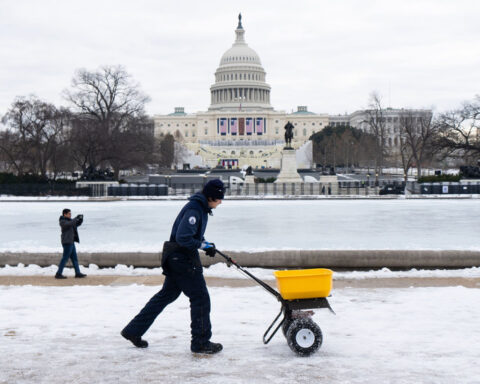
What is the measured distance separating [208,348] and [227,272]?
13.6ft

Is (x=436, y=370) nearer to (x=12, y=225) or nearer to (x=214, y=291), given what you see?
(x=214, y=291)

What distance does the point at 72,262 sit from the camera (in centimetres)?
959

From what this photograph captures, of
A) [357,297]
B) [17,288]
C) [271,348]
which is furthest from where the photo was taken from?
[17,288]

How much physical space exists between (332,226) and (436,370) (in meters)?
11.4

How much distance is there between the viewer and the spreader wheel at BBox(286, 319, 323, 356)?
17.1ft

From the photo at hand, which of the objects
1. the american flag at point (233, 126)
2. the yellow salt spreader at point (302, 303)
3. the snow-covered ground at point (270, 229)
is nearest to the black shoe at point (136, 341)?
the yellow salt spreader at point (302, 303)

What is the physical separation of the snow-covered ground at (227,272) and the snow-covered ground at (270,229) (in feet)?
2.25

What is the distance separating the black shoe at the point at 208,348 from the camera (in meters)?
5.26

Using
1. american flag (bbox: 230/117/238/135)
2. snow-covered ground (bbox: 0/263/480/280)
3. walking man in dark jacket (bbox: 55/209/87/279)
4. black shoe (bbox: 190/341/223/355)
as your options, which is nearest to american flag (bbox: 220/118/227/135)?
american flag (bbox: 230/117/238/135)

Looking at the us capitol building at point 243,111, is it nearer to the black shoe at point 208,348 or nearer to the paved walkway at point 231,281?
the paved walkway at point 231,281

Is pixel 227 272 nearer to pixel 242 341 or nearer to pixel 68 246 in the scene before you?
pixel 68 246

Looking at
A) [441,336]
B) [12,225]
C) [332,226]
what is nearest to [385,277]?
[441,336]

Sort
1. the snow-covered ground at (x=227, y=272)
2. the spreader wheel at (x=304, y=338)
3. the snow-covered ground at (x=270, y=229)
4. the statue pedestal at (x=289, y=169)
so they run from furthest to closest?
the statue pedestal at (x=289, y=169)
the snow-covered ground at (x=270, y=229)
the snow-covered ground at (x=227, y=272)
the spreader wheel at (x=304, y=338)

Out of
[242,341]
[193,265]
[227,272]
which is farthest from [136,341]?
[227,272]
